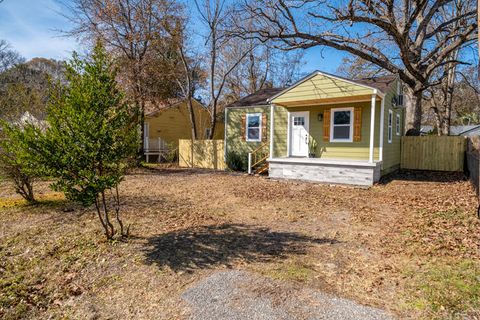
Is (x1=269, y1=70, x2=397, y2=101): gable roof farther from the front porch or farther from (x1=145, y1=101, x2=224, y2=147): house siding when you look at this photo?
(x1=145, y1=101, x2=224, y2=147): house siding

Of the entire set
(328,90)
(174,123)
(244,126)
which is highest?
(328,90)

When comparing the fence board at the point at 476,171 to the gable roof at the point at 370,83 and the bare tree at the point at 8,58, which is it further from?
the bare tree at the point at 8,58

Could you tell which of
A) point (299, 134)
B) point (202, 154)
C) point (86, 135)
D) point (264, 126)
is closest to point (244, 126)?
point (264, 126)

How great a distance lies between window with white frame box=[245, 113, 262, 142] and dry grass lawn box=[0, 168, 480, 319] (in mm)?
6907

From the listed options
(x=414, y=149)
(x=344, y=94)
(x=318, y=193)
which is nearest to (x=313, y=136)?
(x=344, y=94)

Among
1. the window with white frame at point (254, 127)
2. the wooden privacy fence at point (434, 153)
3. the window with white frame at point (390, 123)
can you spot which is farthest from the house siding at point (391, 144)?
the window with white frame at point (254, 127)

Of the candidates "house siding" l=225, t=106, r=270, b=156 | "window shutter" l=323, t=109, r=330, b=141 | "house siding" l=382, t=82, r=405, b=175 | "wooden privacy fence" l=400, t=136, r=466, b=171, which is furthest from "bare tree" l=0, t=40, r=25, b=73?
"wooden privacy fence" l=400, t=136, r=466, b=171

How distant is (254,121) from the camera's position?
14.3m

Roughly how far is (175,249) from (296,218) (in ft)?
9.11

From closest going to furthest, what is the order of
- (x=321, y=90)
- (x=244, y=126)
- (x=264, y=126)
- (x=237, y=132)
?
(x=321, y=90) < (x=264, y=126) < (x=244, y=126) < (x=237, y=132)

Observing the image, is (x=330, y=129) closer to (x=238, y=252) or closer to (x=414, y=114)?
(x=414, y=114)

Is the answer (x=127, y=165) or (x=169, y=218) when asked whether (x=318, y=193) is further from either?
(x=127, y=165)

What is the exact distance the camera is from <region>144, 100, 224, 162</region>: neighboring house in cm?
1978

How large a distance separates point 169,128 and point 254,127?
1006cm
